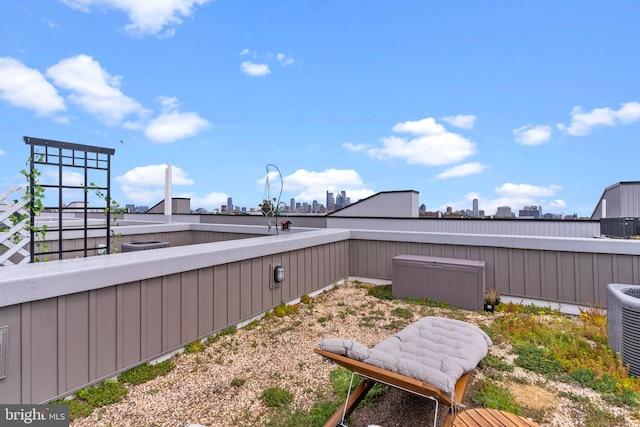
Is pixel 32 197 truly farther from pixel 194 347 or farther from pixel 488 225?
pixel 488 225

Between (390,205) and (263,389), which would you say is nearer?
(263,389)

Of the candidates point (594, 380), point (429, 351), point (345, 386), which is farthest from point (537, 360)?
point (345, 386)

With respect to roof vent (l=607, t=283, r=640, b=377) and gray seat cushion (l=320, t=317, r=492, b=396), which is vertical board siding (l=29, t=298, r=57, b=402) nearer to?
gray seat cushion (l=320, t=317, r=492, b=396)

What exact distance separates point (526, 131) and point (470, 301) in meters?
8.58

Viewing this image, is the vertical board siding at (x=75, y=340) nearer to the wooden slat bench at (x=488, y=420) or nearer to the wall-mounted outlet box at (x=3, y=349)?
the wall-mounted outlet box at (x=3, y=349)

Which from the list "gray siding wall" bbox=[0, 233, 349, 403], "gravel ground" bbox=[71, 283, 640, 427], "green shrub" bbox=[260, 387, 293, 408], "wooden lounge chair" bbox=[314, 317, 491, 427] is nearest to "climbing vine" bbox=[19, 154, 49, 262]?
"gray siding wall" bbox=[0, 233, 349, 403]

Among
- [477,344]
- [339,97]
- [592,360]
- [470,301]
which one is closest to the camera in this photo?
[477,344]

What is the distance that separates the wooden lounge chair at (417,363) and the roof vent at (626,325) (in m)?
1.27

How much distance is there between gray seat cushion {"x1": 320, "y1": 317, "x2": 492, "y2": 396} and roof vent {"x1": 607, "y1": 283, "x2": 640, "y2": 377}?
4.16 feet

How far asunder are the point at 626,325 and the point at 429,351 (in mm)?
1978

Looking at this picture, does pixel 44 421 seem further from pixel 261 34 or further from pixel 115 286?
pixel 261 34

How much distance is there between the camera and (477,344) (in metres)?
2.40

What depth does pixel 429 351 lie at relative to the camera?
2.24m

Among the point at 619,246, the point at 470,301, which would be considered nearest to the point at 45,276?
the point at 470,301
